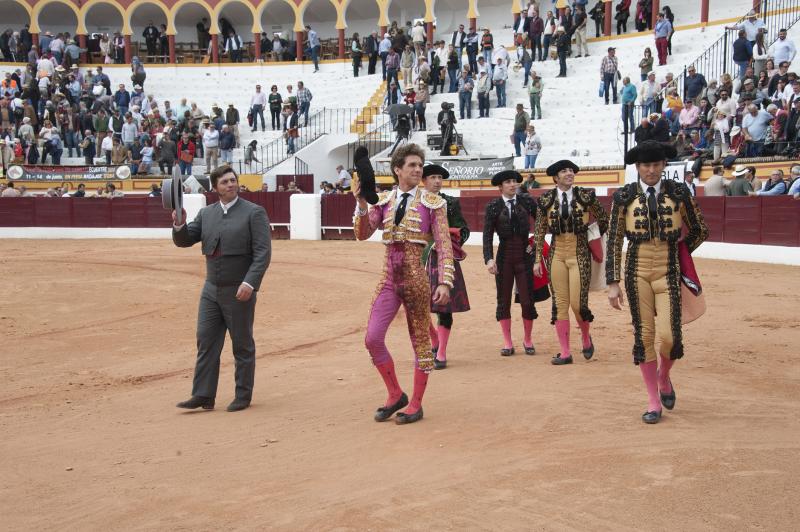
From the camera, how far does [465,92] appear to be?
24.5m

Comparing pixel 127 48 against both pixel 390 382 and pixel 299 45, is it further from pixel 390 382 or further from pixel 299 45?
pixel 390 382

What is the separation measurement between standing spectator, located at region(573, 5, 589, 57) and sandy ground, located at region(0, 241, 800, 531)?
18156 mm

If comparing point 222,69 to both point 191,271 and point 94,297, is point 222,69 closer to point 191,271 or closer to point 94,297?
point 191,271

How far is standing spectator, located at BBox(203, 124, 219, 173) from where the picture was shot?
82.7ft

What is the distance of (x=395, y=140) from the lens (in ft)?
82.2

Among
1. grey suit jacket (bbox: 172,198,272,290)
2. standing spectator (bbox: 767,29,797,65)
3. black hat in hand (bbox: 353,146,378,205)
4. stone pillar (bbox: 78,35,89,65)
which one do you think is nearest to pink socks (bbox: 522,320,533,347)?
grey suit jacket (bbox: 172,198,272,290)

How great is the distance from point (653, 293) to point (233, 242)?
2460 mm

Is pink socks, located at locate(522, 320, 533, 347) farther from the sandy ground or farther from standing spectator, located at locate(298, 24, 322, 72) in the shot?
standing spectator, located at locate(298, 24, 322, 72)

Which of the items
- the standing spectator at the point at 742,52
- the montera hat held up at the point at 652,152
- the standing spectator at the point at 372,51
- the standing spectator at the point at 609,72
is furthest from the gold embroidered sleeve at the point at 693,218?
the standing spectator at the point at 372,51

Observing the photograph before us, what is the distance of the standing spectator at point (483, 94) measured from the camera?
24.3 m

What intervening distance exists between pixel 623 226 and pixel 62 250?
15.8 m

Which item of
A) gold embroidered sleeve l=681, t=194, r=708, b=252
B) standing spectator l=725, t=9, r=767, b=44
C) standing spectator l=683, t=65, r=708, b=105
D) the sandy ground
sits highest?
standing spectator l=725, t=9, r=767, b=44

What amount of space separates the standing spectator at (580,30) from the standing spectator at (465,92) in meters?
3.68

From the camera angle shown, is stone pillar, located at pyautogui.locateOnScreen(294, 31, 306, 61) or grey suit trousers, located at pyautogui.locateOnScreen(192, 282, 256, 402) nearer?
grey suit trousers, located at pyautogui.locateOnScreen(192, 282, 256, 402)
